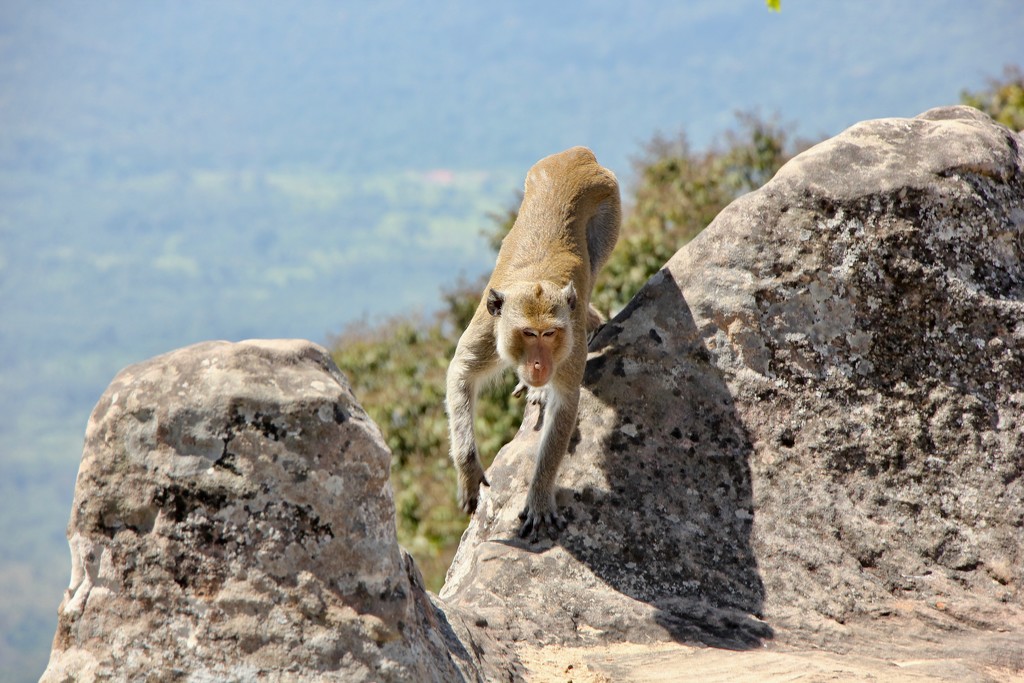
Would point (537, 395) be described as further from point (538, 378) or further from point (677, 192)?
point (677, 192)

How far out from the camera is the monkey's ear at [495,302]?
6.63 meters

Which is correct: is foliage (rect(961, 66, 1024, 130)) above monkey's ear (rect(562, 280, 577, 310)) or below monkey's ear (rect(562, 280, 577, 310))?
above

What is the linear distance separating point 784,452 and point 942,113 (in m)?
2.79

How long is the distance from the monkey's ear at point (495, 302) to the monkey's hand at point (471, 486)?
0.96 metres

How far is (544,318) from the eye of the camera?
6.36m

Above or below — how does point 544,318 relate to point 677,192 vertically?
below

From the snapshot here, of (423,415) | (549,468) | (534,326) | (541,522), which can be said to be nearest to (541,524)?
(541,522)

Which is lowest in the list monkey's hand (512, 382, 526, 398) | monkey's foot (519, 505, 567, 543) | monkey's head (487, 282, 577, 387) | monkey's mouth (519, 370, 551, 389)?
monkey's foot (519, 505, 567, 543)

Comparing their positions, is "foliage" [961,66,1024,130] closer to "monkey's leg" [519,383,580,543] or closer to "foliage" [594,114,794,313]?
"foliage" [594,114,794,313]

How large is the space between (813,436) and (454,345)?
1076cm

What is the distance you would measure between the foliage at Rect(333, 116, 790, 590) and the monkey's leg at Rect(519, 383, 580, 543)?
5.33 m

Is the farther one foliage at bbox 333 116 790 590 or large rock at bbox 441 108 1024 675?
foliage at bbox 333 116 790 590

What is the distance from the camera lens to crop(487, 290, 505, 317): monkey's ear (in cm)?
663

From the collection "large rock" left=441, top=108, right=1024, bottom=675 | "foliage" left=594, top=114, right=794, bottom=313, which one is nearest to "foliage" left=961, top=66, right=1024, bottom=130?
"foliage" left=594, top=114, right=794, bottom=313
